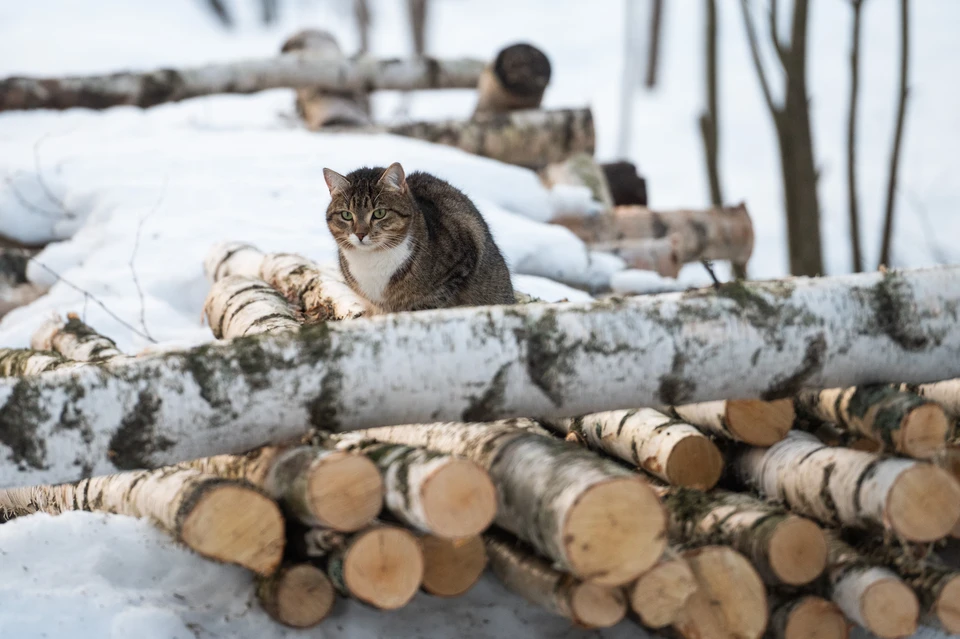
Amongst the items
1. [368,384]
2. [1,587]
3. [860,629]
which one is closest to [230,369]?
[368,384]

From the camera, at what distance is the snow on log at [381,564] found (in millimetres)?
2578

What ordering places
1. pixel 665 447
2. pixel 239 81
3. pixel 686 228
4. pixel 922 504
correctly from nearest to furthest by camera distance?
pixel 922 504 → pixel 665 447 → pixel 686 228 → pixel 239 81

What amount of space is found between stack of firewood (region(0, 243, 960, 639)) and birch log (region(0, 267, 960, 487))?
8cm

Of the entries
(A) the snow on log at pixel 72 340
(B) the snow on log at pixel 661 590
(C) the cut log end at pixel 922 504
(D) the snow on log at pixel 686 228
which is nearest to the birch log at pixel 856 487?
(C) the cut log end at pixel 922 504

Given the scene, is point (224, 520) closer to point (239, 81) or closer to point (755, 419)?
point (755, 419)

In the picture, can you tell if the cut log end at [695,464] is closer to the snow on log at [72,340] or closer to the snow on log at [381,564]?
the snow on log at [381,564]

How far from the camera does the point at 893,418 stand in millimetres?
2859

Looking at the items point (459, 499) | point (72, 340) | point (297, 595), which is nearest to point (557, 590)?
point (459, 499)

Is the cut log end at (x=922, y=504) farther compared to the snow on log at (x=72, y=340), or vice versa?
the snow on log at (x=72, y=340)

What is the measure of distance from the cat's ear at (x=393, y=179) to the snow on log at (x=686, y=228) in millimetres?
3752

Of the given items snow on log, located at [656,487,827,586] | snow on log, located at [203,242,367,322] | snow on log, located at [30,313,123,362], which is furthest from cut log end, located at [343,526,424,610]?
snow on log, located at [30,313,123,362]

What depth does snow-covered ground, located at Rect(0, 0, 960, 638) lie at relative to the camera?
9.49 feet

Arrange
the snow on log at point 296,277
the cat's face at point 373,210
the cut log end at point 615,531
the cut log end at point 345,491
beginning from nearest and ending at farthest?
1. the cut log end at point 615,531
2. the cut log end at point 345,491
3. the cat's face at point 373,210
4. the snow on log at point 296,277

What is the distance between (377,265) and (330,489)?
157cm
